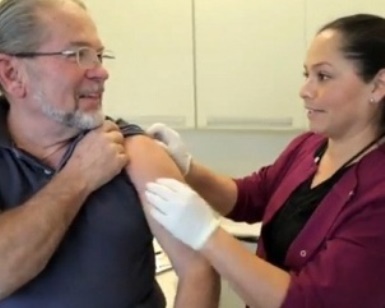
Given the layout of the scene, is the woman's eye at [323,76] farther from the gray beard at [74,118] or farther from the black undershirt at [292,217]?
the gray beard at [74,118]

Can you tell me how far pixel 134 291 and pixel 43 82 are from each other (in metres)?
0.47

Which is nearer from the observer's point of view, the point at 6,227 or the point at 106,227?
the point at 6,227

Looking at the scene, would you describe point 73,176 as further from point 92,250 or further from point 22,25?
point 22,25

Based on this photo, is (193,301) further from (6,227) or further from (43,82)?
(43,82)

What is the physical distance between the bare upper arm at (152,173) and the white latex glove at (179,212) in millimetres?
21

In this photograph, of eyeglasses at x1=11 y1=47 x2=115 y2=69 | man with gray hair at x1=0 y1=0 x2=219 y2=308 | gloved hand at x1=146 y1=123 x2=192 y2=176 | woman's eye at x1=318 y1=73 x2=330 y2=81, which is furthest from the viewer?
gloved hand at x1=146 y1=123 x2=192 y2=176

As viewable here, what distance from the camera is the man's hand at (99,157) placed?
1510 mm

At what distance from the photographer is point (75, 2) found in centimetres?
161

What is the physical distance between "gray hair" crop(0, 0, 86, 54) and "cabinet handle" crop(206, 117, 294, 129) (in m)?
1.58

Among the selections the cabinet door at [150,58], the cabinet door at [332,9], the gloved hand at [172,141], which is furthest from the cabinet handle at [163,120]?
the gloved hand at [172,141]

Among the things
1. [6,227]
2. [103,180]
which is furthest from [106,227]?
[6,227]

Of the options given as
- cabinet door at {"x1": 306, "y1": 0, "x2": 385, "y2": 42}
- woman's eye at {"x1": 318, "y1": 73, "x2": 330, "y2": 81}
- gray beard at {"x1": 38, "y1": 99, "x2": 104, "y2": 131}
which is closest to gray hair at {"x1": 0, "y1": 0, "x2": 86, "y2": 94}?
gray beard at {"x1": 38, "y1": 99, "x2": 104, "y2": 131}

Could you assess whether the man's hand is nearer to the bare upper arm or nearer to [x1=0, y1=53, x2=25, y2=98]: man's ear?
the bare upper arm

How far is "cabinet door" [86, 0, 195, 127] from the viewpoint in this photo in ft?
10.2
